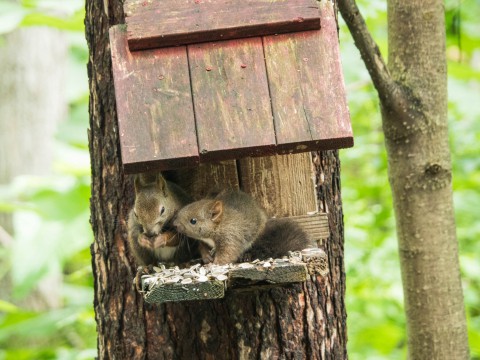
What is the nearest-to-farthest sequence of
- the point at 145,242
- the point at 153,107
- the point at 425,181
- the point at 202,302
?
1. the point at 153,107
2. the point at 145,242
3. the point at 202,302
4. the point at 425,181

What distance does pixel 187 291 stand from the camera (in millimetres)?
2412

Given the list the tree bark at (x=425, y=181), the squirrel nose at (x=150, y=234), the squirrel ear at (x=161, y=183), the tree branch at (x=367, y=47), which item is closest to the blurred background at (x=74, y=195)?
the tree bark at (x=425, y=181)

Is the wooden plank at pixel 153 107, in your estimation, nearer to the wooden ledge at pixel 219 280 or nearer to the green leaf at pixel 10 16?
the wooden ledge at pixel 219 280

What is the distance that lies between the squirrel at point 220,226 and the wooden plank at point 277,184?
243 mm

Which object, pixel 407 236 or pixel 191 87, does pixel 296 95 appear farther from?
pixel 407 236

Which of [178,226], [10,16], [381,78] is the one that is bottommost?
[178,226]

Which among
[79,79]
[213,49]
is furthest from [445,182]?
[79,79]

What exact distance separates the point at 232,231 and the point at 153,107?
576 millimetres

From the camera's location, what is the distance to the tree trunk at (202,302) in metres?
3.04

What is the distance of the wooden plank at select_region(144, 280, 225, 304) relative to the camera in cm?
240

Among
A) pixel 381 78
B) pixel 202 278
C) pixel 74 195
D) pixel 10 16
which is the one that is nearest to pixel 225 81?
pixel 202 278

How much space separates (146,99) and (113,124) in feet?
1.95

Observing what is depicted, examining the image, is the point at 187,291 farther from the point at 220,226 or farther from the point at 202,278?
the point at 220,226

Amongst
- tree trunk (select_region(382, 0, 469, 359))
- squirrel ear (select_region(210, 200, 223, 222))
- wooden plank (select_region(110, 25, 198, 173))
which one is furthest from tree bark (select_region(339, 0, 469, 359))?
wooden plank (select_region(110, 25, 198, 173))
